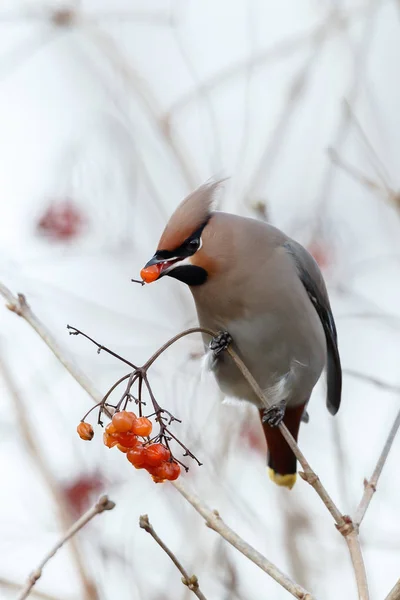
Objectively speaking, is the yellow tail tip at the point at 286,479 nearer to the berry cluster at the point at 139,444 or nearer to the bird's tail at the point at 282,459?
the bird's tail at the point at 282,459

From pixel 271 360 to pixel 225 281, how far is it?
338 millimetres

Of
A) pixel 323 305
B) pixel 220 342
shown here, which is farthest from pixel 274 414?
pixel 323 305

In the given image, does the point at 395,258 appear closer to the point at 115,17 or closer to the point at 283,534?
the point at 283,534

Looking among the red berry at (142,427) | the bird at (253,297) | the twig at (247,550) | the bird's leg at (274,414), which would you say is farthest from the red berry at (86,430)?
the bird's leg at (274,414)

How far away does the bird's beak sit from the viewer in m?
2.50

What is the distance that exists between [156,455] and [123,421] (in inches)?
5.2

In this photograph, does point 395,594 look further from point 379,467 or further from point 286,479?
point 286,479

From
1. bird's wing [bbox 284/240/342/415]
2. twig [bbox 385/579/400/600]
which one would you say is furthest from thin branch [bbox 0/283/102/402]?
bird's wing [bbox 284/240/342/415]

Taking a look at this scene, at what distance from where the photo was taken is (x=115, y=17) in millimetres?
4469

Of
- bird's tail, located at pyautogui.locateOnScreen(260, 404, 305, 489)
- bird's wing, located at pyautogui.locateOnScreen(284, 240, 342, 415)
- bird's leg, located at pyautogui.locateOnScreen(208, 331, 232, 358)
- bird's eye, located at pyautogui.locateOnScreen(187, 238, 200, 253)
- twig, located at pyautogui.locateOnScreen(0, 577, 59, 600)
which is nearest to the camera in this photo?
twig, located at pyautogui.locateOnScreen(0, 577, 59, 600)

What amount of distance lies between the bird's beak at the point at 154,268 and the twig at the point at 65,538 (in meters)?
0.59

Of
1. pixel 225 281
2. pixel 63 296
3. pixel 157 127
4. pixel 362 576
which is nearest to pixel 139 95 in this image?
pixel 157 127

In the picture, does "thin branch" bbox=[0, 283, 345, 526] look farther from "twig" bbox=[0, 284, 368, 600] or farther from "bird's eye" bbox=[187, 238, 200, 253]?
"bird's eye" bbox=[187, 238, 200, 253]

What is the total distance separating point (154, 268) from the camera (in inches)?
101
